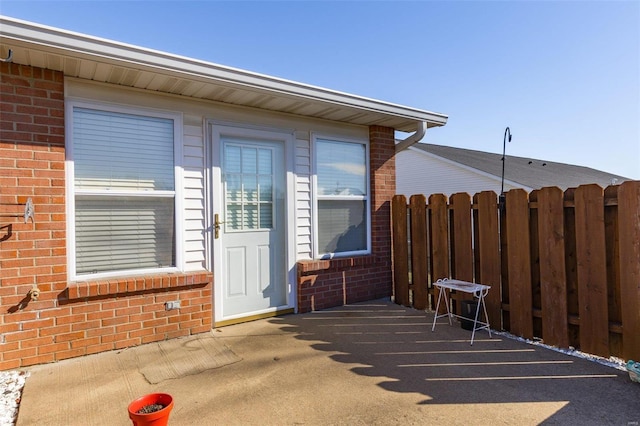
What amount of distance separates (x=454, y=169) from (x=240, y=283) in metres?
11.9

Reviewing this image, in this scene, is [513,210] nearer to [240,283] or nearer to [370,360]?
[370,360]

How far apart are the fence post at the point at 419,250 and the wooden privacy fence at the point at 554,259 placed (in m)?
0.11

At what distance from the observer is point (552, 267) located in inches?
127

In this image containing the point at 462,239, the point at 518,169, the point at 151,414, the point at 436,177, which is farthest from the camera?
the point at 518,169

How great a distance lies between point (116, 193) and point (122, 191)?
0.18 ft

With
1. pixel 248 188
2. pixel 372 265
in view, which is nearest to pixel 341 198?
pixel 372 265

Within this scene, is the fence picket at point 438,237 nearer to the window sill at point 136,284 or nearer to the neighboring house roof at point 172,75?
the neighboring house roof at point 172,75

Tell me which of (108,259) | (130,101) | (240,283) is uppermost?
(130,101)

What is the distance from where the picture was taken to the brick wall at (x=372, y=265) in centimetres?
458

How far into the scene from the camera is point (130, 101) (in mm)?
3389

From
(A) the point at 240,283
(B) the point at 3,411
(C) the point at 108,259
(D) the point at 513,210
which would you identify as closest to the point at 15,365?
(B) the point at 3,411

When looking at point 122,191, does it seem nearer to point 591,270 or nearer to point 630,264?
point 591,270

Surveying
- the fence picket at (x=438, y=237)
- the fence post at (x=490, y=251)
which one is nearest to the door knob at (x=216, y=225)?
the fence picket at (x=438, y=237)

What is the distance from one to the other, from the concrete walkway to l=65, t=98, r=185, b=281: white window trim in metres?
0.73
